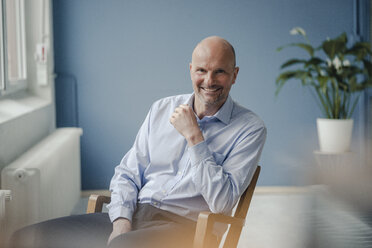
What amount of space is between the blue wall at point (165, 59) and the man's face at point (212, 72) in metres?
2.67

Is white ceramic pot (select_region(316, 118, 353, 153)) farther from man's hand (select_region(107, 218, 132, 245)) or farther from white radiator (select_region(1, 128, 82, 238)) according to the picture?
man's hand (select_region(107, 218, 132, 245))

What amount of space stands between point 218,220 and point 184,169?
0.32 meters

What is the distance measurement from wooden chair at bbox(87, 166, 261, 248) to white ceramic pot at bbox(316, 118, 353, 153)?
2570mm

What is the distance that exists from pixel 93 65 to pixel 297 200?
2.24 metres

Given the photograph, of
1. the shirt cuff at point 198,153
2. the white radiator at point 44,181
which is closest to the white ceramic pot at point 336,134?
the white radiator at point 44,181

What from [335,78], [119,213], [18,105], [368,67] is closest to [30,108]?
[18,105]

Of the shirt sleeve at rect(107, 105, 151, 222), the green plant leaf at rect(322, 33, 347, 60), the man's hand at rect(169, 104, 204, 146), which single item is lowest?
the shirt sleeve at rect(107, 105, 151, 222)

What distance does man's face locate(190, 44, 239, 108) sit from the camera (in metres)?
1.90

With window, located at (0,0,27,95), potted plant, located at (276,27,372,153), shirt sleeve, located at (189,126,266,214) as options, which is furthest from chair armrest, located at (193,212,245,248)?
potted plant, located at (276,27,372,153)

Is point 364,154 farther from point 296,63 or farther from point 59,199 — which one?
point 59,199

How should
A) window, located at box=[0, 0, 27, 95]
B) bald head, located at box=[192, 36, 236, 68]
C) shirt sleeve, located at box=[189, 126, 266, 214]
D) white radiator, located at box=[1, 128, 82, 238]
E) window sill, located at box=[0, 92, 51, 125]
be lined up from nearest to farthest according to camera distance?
shirt sleeve, located at box=[189, 126, 266, 214], bald head, located at box=[192, 36, 236, 68], white radiator, located at box=[1, 128, 82, 238], window sill, located at box=[0, 92, 51, 125], window, located at box=[0, 0, 27, 95]

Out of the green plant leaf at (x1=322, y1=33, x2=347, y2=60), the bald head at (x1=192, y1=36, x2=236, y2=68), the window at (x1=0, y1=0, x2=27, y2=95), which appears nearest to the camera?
the bald head at (x1=192, y1=36, x2=236, y2=68)

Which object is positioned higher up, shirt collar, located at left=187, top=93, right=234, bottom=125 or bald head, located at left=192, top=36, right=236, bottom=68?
bald head, located at left=192, top=36, right=236, bottom=68

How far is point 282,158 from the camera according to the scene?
4.78 meters
